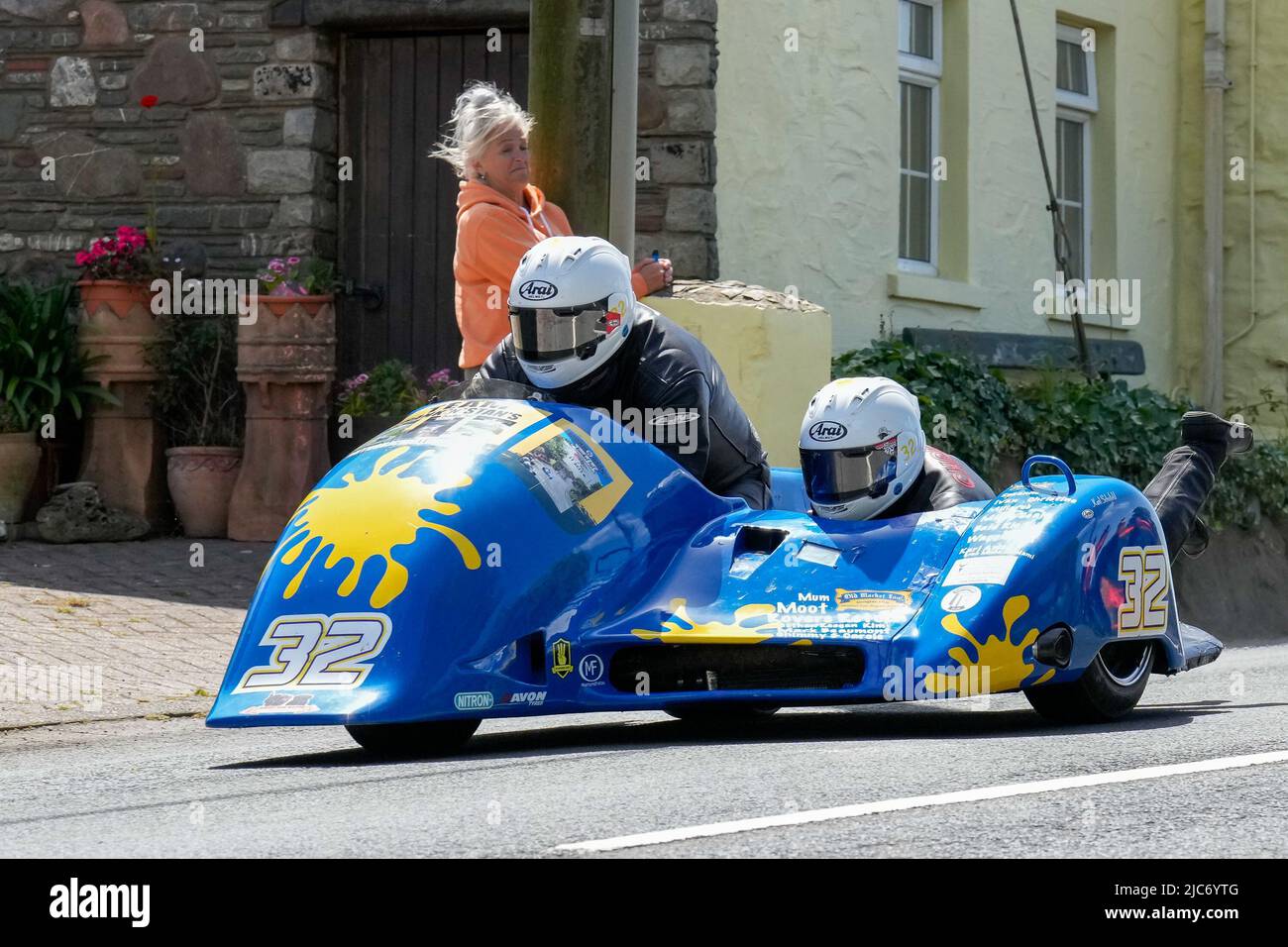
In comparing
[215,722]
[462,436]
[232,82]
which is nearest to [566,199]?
[462,436]

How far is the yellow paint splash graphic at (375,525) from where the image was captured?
21.9 ft

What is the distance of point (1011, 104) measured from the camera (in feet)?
54.3

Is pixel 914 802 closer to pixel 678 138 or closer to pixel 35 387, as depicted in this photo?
pixel 678 138

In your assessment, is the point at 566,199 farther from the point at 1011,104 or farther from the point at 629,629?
the point at 1011,104

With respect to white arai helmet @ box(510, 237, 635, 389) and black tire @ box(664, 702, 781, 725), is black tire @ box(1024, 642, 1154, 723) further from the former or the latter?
white arai helmet @ box(510, 237, 635, 389)

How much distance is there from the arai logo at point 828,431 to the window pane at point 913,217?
338 inches

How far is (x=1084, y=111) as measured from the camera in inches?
701

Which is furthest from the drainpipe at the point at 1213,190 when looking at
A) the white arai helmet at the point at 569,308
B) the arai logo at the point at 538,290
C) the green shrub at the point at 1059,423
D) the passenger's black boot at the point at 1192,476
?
the arai logo at the point at 538,290

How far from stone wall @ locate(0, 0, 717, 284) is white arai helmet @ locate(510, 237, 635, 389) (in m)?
6.10

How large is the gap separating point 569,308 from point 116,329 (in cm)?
702

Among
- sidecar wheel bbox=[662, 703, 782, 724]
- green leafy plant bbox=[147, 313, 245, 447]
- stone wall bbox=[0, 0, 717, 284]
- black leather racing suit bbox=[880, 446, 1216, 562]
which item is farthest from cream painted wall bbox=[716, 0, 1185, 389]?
sidecar wheel bbox=[662, 703, 782, 724]

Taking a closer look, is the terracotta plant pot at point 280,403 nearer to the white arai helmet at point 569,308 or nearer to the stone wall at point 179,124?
the stone wall at point 179,124
